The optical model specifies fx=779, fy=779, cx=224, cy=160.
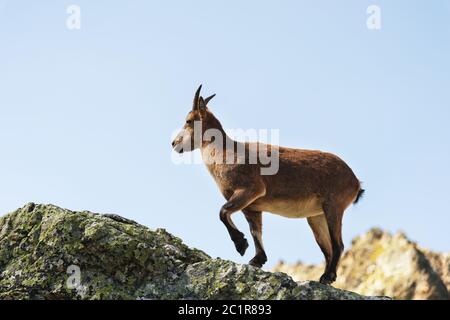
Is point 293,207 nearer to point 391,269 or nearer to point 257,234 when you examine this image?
point 257,234

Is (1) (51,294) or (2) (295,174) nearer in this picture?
(1) (51,294)

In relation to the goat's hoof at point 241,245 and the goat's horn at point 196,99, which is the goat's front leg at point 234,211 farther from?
the goat's horn at point 196,99

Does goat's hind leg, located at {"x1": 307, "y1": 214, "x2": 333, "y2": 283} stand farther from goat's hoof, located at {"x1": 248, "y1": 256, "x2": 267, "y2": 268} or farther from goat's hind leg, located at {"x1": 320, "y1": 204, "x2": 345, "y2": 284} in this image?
goat's hoof, located at {"x1": 248, "y1": 256, "x2": 267, "y2": 268}

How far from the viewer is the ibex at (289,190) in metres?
12.6

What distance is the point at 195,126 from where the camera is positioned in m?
14.5

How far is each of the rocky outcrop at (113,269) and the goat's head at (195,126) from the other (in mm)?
4041

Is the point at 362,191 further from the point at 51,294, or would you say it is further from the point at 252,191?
the point at 51,294

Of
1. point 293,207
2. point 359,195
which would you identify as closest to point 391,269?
point 359,195

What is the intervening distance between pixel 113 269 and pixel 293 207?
158 inches

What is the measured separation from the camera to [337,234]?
42.9 ft

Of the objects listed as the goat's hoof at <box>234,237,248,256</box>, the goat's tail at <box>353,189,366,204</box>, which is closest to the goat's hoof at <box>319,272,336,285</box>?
the goat's hoof at <box>234,237,248,256</box>

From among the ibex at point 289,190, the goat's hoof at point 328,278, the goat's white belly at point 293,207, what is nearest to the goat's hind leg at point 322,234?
the ibex at point 289,190
